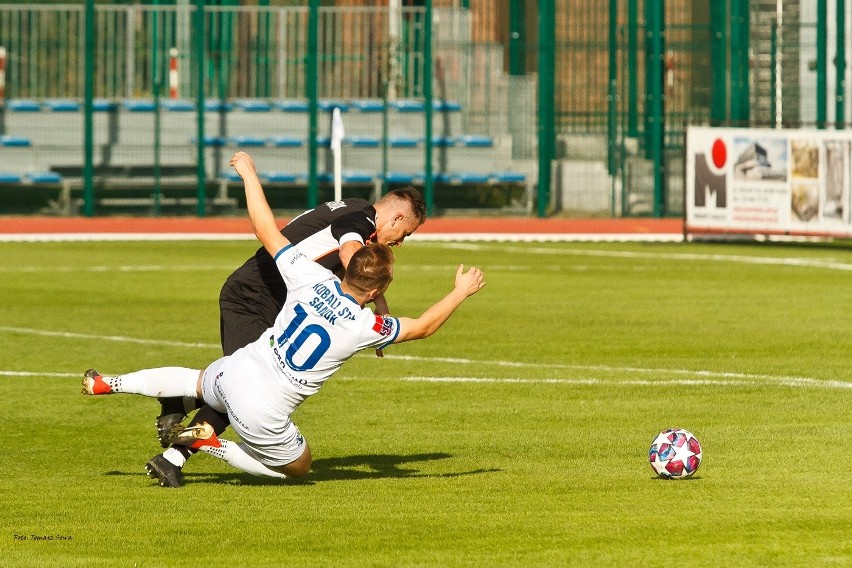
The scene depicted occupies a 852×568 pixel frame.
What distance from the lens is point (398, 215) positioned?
862 cm

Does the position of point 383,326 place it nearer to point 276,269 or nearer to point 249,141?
point 276,269

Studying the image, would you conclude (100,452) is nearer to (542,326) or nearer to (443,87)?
(542,326)

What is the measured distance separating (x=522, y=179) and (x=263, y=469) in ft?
88.4

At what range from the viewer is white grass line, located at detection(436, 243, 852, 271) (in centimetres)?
2341

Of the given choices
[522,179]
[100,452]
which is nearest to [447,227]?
[522,179]

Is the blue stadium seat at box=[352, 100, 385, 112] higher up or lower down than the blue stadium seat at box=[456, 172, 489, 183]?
higher up

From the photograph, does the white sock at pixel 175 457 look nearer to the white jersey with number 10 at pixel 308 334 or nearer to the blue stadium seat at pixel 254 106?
the white jersey with number 10 at pixel 308 334

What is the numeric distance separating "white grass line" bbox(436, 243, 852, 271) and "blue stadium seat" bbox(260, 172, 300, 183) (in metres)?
7.32

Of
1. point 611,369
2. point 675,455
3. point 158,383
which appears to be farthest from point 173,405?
point 611,369

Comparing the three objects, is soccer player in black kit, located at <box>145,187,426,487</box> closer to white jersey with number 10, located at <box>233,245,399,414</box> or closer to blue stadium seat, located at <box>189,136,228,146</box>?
white jersey with number 10, located at <box>233,245,399,414</box>

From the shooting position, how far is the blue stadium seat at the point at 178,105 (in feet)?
117

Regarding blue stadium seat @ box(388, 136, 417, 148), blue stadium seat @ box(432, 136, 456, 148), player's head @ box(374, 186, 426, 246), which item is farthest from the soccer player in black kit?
blue stadium seat @ box(432, 136, 456, 148)

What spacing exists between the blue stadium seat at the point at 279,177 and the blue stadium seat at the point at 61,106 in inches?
171

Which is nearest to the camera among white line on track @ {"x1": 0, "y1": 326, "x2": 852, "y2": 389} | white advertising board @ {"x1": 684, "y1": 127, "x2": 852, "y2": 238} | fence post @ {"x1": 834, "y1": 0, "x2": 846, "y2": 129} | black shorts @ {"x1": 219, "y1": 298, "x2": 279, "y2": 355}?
black shorts @ {"x1": 219, "y1": 298, "x2": 279, "y2": 355}
